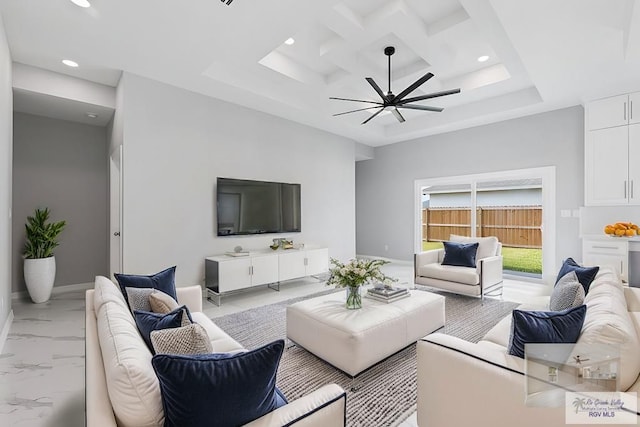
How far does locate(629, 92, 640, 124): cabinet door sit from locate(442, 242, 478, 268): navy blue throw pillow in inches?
103

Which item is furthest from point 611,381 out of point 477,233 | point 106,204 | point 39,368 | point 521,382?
point 106,204

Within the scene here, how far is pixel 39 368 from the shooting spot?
2.39 m

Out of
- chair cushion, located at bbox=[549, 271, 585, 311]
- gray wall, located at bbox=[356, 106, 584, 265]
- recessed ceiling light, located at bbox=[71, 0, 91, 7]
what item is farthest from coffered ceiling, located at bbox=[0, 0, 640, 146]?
chair cushion, located at bbox=[549, 271, 585, 311]

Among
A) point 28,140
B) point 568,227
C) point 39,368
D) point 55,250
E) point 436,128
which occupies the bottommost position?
point 39,368

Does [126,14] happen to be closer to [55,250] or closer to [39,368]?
[39,368]

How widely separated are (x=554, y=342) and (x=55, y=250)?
5975 mm

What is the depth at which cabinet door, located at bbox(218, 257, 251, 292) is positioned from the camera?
13.1 ft

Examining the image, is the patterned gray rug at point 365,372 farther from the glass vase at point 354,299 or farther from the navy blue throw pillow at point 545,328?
the navy blue throw pillow at point 545,328

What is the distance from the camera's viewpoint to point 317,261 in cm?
519

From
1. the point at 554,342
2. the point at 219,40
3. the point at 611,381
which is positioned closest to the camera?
the point at 611,381

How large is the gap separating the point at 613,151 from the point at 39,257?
7.94 m

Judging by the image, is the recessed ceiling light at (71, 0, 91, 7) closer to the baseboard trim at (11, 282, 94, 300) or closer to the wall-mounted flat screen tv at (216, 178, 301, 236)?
the wall-mounted flat screen tv at (216, 178, 301, 236)

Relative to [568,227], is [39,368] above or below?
below

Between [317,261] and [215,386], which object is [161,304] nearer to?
[215,386]
